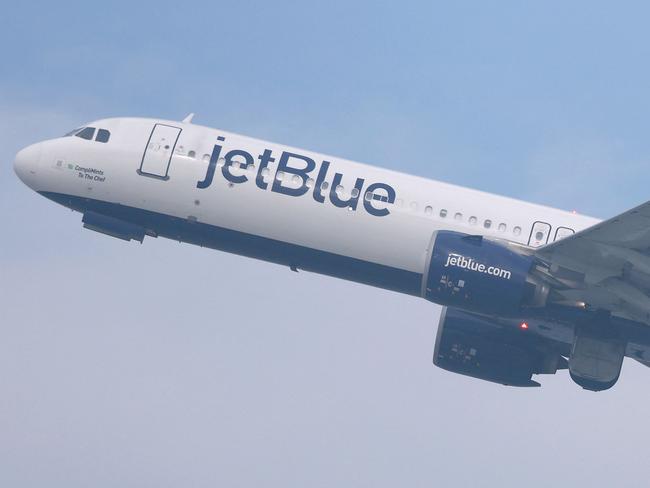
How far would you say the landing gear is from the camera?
40.6m

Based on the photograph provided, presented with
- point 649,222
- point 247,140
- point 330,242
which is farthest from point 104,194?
point 649,222

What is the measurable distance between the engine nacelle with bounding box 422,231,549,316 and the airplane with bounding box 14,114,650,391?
0.04m

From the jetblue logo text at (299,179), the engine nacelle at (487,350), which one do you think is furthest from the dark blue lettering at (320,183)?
the engine nacelle at (487,350)

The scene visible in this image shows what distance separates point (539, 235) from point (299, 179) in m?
8.17

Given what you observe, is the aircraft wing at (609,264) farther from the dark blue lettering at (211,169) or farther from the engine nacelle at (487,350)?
the dark blue lettering at (211,169)

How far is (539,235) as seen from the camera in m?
42.4

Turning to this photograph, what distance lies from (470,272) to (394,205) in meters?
4.62

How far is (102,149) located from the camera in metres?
44.6

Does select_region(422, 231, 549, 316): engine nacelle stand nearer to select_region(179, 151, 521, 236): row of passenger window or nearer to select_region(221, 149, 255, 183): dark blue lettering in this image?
select_region(179, 151, 521, 236): row of passenger window

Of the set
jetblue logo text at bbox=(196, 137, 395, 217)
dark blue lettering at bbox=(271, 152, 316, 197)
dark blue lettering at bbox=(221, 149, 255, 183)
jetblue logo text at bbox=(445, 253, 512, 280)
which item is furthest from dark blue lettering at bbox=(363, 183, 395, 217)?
dark blue lettering at bbox=(221, 149, 255, 183)

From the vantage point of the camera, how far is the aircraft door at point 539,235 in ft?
139

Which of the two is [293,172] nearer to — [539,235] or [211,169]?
[211,169]

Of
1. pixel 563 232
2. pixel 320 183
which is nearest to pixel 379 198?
pixel 320 183

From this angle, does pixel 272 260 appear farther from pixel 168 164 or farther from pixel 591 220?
pixel 591 220
